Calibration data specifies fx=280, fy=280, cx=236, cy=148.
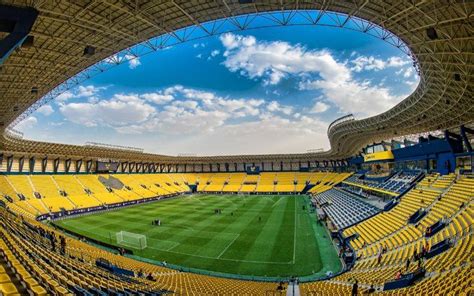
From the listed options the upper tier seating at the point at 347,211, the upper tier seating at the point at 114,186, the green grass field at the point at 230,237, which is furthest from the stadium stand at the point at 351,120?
the green grass field at the point at 230,237

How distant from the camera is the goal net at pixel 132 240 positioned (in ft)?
86.9

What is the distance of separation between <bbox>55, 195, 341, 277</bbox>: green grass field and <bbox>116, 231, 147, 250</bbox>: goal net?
26.3 inches

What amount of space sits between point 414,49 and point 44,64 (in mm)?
25568

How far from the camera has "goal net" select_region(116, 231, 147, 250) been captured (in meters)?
26.5

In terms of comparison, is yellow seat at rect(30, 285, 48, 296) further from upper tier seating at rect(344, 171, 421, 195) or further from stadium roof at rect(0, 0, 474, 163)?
upper tier seating at rect(344, 171, 421, 195)

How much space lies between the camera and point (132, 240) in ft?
91.2

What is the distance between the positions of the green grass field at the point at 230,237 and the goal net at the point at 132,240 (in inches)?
26.3

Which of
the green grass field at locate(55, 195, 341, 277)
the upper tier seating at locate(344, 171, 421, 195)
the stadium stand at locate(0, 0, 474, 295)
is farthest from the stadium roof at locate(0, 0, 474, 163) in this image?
the green grass field at locate(55, 195, 341, 277)

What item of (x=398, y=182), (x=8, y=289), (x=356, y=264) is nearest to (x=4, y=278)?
(x=8, y=289)

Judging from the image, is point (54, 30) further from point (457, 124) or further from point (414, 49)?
point (457, 124)

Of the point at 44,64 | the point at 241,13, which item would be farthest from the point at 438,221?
the point at 44,64

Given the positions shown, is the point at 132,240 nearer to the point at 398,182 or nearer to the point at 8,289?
the point at 8,289

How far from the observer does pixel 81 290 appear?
6.54 m

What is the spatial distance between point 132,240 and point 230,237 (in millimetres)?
9776
